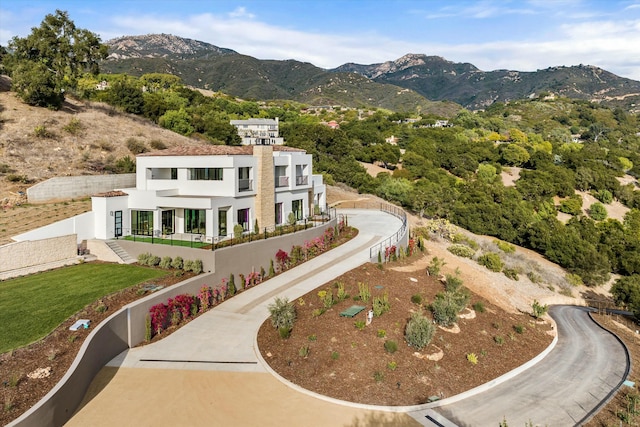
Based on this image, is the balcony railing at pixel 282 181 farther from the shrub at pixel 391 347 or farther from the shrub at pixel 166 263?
the shrub at pixel 391 347

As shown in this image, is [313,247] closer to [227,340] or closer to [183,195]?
[183,195]

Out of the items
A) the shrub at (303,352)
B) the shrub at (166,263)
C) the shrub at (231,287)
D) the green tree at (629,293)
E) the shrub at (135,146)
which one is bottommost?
the green tree at (629,293)

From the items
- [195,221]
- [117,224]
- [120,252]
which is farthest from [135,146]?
[120,252]

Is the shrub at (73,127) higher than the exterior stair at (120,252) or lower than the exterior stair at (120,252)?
higher

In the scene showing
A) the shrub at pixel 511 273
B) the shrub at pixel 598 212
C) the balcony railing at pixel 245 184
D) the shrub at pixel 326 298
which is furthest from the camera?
the shrub at pixel 598 212

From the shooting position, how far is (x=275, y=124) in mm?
88250

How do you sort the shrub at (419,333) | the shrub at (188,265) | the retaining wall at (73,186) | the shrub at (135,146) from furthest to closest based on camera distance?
the shrub at (135,146) → the retaining wall at (73,186) → the shrub at (188,265) → the shrub at (419,333)

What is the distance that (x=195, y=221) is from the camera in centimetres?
2689

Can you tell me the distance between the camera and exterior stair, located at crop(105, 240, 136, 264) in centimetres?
2405

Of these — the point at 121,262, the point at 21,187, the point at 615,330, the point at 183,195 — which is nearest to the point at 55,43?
the point at 21,187

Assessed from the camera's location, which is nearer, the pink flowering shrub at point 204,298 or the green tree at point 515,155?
the pink flowering shrub at point 204,298

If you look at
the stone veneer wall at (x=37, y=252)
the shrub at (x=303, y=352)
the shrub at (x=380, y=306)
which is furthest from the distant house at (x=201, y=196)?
the shrub at (x=303, y=352)

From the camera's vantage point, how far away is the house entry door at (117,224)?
26500 mm

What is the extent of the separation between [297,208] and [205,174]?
29.6 feet
